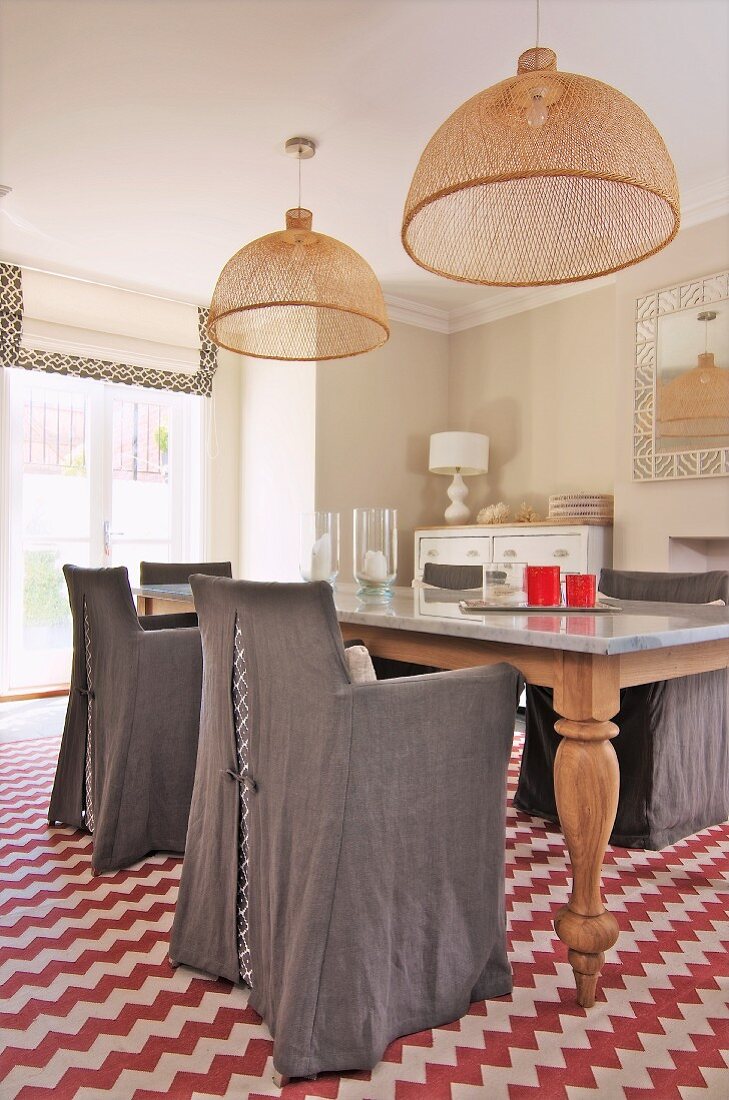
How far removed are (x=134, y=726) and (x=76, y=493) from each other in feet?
10.5

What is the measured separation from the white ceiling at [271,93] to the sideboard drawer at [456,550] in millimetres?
1778

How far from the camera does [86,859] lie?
2203mm

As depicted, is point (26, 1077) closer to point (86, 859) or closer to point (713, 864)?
point (86, 859)

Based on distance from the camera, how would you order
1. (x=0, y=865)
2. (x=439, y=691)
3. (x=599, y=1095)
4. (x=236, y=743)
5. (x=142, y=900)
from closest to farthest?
(x=599, y=1095) < (x=439, y=691) < (x=236, y=743) < (x=142, y=900) < (x=0, y=865)

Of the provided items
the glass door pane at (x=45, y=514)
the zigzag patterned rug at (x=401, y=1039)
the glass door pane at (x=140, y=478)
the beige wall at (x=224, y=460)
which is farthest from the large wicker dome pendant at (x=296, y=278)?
the beige wall at (x=224, y=460)

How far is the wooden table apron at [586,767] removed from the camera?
4.74 ft

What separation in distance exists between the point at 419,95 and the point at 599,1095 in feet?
9.91

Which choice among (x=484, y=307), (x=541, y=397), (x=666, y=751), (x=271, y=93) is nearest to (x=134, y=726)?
(x=666, y=751)

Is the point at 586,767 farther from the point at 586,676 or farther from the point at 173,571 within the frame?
the point at 173,571

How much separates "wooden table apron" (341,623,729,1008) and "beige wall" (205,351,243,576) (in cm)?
423

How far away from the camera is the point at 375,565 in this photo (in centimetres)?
224

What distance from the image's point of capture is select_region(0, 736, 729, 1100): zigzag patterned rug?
4.16ft

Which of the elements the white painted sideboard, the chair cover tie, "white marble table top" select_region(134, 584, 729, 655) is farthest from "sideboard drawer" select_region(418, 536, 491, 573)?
the chair cover tie

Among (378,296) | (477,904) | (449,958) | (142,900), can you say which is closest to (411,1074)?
(449,958)
